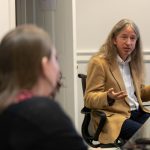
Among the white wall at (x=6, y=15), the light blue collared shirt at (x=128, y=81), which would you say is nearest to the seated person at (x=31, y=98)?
the white wall at (x=6, y=15)

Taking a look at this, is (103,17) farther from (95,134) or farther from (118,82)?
(95,134)

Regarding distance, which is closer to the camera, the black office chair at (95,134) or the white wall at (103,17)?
the black office chair at (95,134)

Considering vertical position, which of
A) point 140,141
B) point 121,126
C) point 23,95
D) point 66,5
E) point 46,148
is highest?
point 66,5

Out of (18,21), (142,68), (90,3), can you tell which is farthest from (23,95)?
(90,3)

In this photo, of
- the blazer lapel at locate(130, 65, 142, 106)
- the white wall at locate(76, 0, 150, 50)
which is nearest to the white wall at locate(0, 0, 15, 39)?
the blazer lapel at locate(130, 65, 142, 106)

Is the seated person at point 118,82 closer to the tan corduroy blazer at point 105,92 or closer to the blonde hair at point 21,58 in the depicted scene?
the tan corduroy blazer at point 105,92

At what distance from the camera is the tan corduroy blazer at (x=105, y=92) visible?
2551 millimetres

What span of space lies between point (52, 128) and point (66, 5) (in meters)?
2.37

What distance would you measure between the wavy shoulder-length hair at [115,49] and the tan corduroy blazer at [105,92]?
0.07 m

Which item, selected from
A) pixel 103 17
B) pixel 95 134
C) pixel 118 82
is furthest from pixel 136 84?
pixel 103 17

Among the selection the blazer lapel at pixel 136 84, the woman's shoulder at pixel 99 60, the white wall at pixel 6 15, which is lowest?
the blazer lapel at pixel 136 84

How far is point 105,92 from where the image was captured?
2.54 metres

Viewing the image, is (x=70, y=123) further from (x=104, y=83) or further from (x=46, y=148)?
(x=104, y=83)

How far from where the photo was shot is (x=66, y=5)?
10.5 ft
